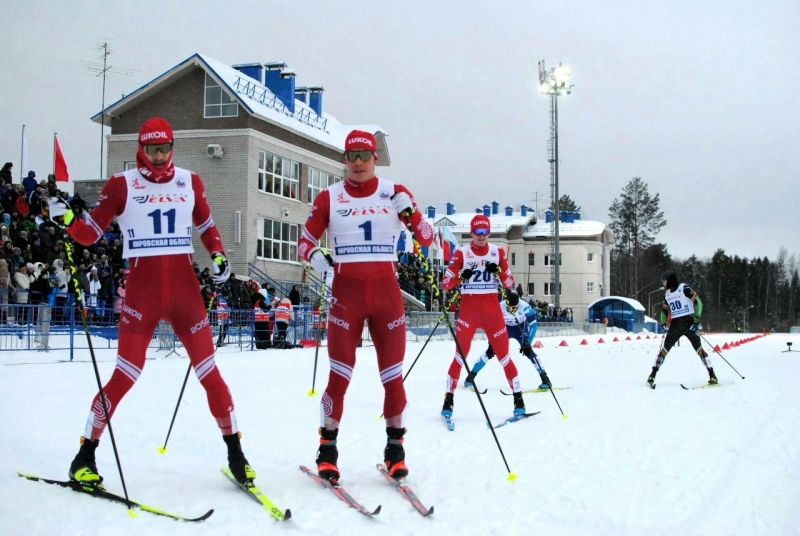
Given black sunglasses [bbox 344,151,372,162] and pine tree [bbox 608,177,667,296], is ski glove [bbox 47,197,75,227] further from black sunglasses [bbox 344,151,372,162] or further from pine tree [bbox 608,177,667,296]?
pine tree [bbox 608,177,667,296]

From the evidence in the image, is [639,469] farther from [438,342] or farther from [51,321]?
[438,342]

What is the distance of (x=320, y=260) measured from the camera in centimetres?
593

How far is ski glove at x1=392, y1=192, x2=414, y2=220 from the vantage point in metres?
5.96

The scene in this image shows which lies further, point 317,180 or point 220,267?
point 317,180

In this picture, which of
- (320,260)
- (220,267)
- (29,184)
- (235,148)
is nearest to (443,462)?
(320,260)

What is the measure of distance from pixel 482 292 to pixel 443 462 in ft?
10.7

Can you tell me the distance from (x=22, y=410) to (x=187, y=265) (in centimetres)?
469

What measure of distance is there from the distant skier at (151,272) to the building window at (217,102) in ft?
104

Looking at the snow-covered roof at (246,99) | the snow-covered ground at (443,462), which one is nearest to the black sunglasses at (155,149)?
the snow-covered ground at (443,462)

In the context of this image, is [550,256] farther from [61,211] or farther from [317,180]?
[61,211]

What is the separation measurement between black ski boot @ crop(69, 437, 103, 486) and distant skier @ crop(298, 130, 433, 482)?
1.56m

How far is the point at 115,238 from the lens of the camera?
24.6 m

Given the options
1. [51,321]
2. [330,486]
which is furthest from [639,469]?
[51,321]

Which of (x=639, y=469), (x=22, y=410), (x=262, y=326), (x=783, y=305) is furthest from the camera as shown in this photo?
(x=783, y=305)
